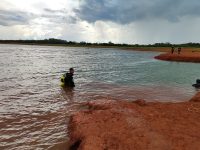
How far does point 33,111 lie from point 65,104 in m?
2.41

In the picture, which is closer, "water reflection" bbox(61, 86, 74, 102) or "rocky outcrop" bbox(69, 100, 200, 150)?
"rocky outcrop" bbox(69, 100, 200, 150)

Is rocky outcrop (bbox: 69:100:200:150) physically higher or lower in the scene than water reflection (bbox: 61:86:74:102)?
higher

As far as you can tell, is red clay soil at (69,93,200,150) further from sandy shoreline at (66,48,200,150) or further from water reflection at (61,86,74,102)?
water reflection at (61,86,74,102)

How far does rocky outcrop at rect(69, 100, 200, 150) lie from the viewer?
789cm

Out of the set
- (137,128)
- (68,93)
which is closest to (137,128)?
(137,128)

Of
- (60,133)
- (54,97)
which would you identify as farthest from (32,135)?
(54,97)

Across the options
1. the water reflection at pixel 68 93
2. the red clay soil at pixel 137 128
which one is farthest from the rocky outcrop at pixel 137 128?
the water reflection at pixel 68 93

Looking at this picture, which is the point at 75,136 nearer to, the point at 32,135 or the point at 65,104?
the point at 32,135

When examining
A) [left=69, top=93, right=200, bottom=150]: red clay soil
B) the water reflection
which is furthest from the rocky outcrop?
the water reflection

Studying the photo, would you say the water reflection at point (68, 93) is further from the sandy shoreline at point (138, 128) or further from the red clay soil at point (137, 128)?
the red clay soil at point (137, 128)

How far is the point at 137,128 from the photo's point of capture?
9172 millimetres

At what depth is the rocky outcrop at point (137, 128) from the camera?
7887 millimetres

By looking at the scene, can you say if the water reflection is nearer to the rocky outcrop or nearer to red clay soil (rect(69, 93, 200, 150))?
the rocky outcrop

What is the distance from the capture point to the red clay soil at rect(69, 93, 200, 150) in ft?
25.8
